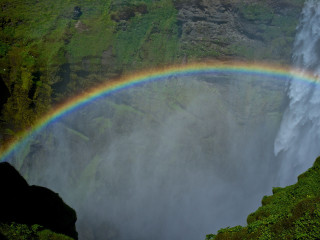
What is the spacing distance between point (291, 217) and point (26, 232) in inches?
334

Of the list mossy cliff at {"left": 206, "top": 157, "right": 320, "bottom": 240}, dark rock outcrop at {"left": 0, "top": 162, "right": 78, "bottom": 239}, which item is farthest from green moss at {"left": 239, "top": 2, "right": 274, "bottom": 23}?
dark rock outcrop at {"left": 0, "top": 162, "right": 78, "bottom": 239}

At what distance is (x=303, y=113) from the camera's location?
33.8m

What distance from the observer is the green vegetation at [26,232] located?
10.4 m

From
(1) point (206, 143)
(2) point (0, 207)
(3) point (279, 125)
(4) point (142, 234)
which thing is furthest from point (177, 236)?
(2) point (0, 207)

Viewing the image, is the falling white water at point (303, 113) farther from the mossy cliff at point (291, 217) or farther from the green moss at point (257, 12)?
the mossy cliff at point (291, 217)

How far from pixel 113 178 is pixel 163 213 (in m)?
7.63

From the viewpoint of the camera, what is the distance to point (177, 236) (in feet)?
115

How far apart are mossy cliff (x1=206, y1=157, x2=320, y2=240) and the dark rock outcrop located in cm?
625

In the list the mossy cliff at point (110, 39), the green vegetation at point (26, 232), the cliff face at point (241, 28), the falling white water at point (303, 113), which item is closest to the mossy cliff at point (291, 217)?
the green vegetation at point (26, 232)

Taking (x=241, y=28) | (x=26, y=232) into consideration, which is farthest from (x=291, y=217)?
(x=241, y=28)

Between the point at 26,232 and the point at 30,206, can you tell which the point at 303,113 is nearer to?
the point at 30,206

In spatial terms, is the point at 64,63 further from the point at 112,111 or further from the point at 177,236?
the point at 177,236

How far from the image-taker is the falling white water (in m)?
32.1

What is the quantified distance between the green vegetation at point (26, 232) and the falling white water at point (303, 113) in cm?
2719
